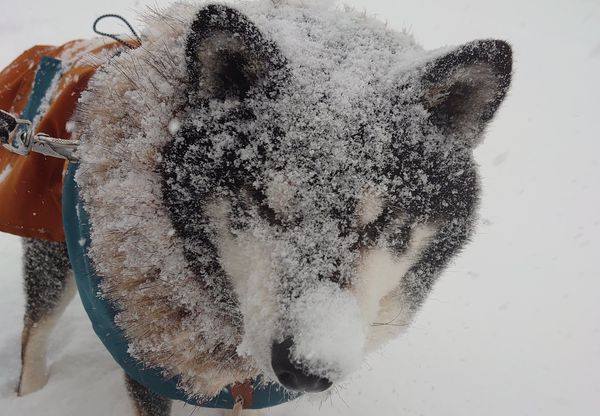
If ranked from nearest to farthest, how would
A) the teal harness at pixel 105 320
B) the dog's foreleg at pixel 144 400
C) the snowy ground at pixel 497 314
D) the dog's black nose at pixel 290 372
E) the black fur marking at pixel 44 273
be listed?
the dog's black nose at pixel 290 372 → the teal harness at pixel 105 320 → the dog's foreleg at pixel 144 400 → the black fur marking at pixel 44 273 → the snowy ground at pixel 497 314

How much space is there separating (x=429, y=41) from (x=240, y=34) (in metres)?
6.00

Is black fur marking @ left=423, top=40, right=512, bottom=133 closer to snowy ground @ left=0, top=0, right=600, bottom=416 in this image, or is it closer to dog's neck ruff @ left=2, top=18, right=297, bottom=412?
snowy ground @ left=0, top=0, right=600, bottom=416

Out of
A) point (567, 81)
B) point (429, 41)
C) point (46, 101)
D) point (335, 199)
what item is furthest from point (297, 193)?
point (567, 81)

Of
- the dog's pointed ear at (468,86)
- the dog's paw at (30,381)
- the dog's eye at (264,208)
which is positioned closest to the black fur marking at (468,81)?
the dog's pointed ear at (468,86)

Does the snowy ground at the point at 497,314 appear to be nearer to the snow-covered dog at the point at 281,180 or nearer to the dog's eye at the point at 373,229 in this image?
the snow-covered dog at the point at 281,180

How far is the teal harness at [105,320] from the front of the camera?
131 cm

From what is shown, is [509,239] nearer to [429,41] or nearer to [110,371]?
[110,371]

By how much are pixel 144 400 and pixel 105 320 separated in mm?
346

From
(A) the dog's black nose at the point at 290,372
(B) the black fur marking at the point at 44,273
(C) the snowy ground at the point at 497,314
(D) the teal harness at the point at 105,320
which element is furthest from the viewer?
(C) the snowy ground at the point at 497,314

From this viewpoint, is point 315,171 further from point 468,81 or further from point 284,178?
point 468,81

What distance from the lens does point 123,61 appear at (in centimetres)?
124

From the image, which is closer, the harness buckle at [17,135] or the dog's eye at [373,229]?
the dog's eye at [373,229]

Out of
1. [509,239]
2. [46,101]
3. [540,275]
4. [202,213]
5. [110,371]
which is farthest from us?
[509,239]

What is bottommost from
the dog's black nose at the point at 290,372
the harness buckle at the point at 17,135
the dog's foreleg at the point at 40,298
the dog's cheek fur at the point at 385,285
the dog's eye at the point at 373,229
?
the dog's foreleg at the point at 40,298
